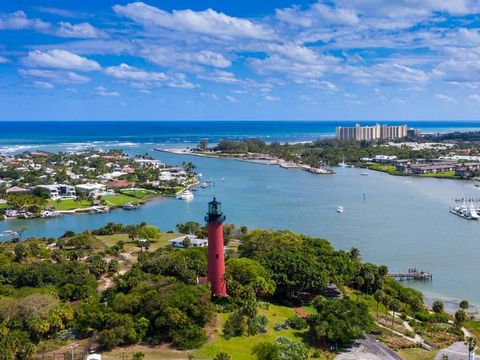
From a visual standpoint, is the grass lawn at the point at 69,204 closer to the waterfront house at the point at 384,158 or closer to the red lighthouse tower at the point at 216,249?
the red lighthouse tower at the point at 216,249

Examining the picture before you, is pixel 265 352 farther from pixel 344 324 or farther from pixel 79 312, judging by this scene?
pixel 79 312

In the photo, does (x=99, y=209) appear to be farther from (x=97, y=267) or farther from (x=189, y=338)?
(x=189, y=338)

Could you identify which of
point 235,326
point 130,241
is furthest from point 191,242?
point 235,326

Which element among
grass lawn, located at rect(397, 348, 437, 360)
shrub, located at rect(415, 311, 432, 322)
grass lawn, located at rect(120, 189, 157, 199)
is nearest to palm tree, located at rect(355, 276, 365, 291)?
shrub, located at rect(415, 311, 432, 322)

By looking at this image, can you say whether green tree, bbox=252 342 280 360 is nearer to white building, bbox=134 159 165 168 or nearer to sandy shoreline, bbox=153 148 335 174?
white building, bbox=134 159 165 168

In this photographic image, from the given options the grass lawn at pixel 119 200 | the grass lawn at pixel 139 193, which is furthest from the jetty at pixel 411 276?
the grass lawn at pixel 139 193

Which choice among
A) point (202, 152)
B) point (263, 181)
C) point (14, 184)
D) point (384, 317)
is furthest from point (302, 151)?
point (384, 317)
